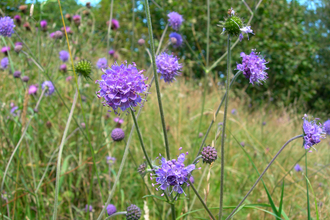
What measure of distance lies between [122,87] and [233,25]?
2.05 feet

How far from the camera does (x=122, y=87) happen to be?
109cm

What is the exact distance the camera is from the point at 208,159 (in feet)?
4.11

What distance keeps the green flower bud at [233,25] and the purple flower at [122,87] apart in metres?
0.51

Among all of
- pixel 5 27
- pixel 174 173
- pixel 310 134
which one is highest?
pixel 5 27

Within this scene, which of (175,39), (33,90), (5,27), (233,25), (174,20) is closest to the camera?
(233,25)

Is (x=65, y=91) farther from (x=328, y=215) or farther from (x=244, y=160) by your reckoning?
(x=328, y=215)

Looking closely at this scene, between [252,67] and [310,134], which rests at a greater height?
[252,67]

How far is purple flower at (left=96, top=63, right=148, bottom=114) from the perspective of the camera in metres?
1.08

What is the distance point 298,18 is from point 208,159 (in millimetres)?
9090

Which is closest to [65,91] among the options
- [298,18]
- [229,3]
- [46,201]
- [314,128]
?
[46,201]

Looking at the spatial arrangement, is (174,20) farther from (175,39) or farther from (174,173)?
(174,173)

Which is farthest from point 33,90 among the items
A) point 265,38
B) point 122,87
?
point 265,38

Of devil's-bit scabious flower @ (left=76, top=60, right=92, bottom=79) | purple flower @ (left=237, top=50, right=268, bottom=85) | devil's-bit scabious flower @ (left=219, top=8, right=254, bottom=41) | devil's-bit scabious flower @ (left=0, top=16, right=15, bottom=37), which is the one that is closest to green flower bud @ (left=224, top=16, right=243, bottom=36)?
devil's-bit scabious flower @ (left=219, top=8, right=254, bottom=41)

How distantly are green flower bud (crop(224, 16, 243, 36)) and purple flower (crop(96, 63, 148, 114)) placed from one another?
0.51 metres
